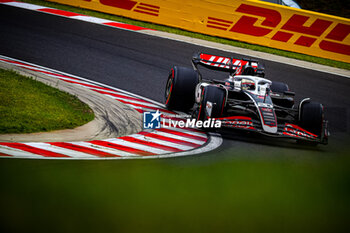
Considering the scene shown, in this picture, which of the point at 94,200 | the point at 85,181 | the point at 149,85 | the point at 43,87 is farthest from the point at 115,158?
the point at 149,85

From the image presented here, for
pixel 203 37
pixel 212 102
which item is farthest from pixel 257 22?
pixel 212 102

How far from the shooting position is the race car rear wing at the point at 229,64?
9.22 meters

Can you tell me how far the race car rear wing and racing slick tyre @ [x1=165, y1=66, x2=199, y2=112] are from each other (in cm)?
65

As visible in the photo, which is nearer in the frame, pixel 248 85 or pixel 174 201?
pixel 174 201

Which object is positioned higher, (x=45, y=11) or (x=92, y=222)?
(x=45, y=11)

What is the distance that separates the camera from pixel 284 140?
7.77 meters

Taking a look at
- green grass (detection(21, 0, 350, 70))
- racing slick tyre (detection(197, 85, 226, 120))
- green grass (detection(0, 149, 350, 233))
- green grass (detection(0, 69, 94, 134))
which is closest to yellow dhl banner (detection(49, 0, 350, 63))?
green grass (detection(21, 0, 350, 70))

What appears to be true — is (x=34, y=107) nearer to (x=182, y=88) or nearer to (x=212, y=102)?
(x=182, y=88)

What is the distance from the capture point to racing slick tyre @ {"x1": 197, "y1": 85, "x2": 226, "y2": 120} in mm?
7391

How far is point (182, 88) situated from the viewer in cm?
854

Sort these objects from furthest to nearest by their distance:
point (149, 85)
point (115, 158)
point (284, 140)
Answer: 1. point (149, 85)
2. point (284, 140)
3. point (115, 158)

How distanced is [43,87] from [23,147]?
3128 mm

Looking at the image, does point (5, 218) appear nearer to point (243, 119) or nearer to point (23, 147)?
point (23, 147)

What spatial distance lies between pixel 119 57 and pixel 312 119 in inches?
251
